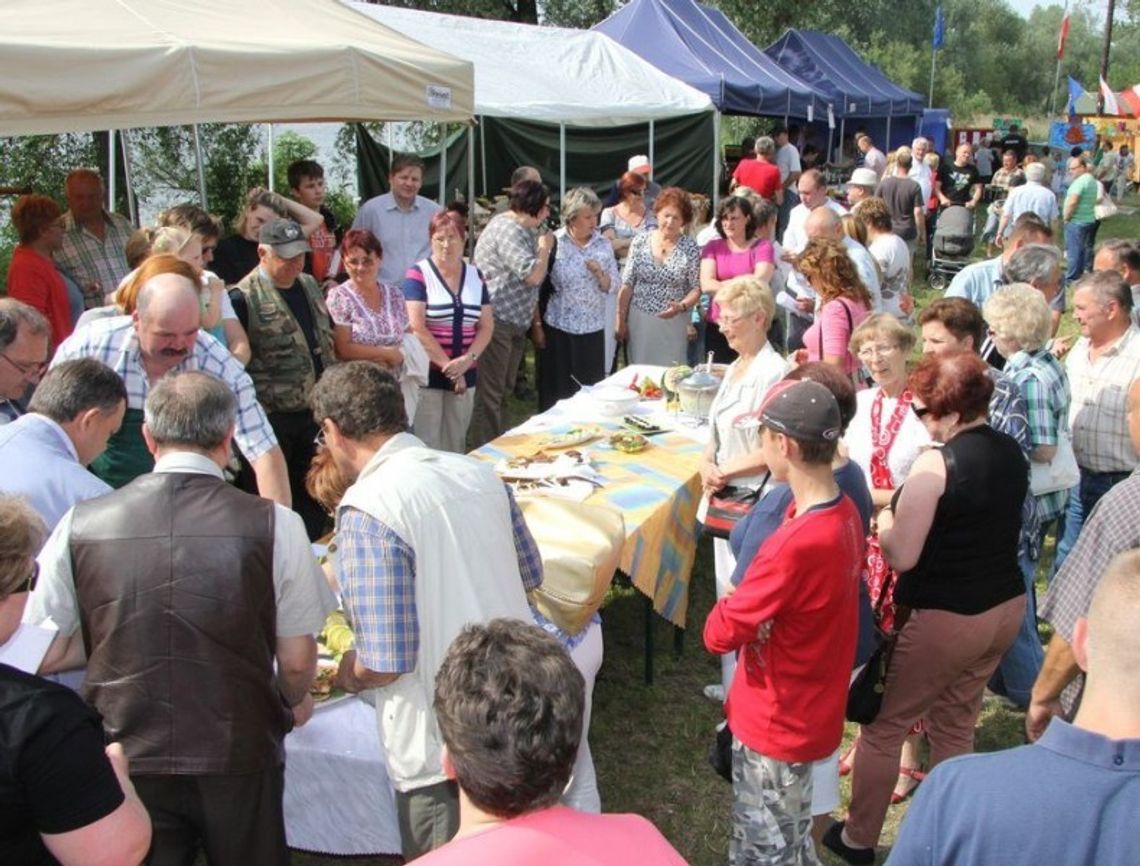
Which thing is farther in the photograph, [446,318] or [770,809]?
[446,318]

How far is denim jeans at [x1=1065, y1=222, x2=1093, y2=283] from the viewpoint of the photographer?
1214 centimetres

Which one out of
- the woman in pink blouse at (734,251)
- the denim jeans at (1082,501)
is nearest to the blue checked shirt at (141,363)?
the denim jeans at (1082,501)

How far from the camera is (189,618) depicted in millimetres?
2006

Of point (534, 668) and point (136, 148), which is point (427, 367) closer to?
point (534, 668)

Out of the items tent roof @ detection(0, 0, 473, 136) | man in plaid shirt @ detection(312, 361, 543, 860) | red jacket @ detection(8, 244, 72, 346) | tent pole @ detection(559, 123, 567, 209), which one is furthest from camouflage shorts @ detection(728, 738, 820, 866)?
tent pole @ detection(559, 123, 567, 209)

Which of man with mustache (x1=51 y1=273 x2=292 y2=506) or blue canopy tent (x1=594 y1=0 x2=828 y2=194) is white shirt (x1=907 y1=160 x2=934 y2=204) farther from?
man with mustache (x1=51 y1=273 x2=292 y2=506)

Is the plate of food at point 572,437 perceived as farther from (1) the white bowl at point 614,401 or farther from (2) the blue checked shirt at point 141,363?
(2) the blue checked shirt at point 141,363

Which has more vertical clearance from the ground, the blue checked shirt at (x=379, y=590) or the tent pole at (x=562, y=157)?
the tent pole at (x=562, y=157)

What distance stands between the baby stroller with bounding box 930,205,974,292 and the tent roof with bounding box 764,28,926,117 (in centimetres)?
560

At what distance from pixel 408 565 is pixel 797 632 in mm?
956

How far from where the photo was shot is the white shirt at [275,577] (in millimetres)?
2053

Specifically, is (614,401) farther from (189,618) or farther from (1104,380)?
(189,618)

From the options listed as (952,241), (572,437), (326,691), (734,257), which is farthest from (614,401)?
(952,241)

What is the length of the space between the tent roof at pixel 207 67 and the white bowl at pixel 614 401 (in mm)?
1617
